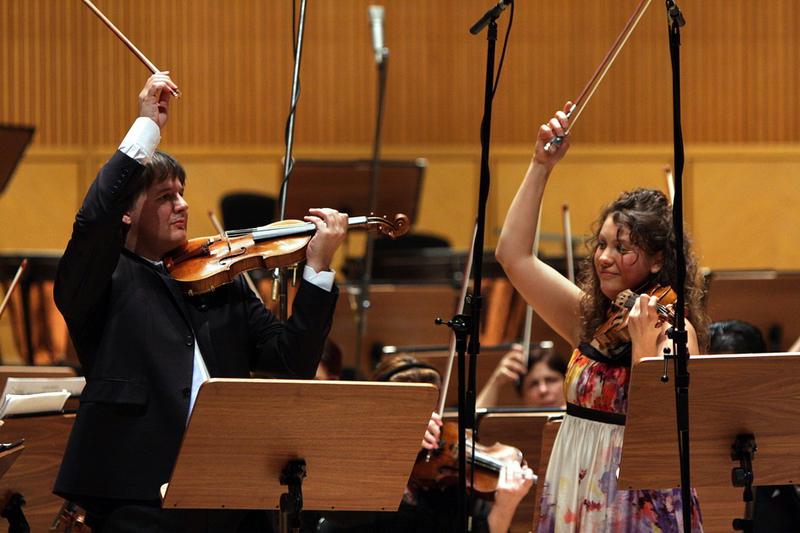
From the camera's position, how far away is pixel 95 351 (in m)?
2.23

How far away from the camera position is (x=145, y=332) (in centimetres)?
222

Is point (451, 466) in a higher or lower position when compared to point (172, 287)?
lower

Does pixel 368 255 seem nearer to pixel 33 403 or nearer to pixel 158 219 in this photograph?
pixel 33 403

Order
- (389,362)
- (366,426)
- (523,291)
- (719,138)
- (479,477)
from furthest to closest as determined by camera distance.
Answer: (719,138) → (389,362) → (479,477) → (523,291) → (366,426)

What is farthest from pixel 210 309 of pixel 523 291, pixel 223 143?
pixel 223 143

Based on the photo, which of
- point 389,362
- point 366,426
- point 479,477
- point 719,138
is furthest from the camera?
point 719,138

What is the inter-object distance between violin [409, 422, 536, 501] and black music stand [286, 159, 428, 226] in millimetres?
2082

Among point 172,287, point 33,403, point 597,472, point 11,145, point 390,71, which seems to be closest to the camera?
point 172,287

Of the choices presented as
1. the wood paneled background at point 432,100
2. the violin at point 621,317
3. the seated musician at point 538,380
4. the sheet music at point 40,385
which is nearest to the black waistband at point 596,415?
the violin at point 621,317

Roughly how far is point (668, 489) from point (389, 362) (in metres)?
1.11

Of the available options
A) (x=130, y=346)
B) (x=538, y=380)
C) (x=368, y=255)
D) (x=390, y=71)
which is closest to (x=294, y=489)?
(x=130, y=346)

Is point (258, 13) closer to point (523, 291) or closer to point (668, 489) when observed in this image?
point (523, 291)

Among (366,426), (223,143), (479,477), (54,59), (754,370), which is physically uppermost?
(54,59)

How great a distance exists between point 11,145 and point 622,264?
9.86ft
